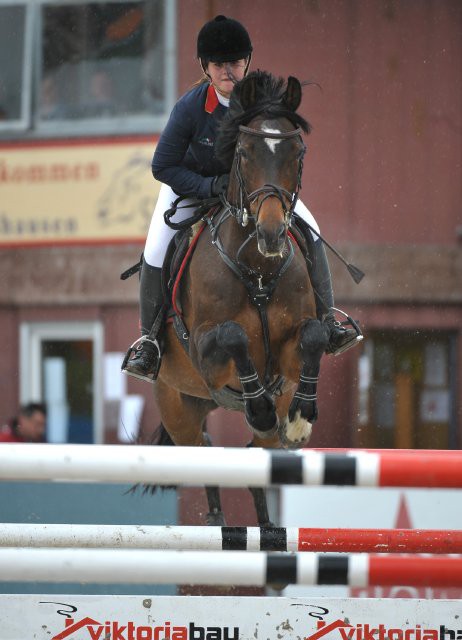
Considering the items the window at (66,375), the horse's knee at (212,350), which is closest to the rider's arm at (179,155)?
the horse's knee at (212,350)

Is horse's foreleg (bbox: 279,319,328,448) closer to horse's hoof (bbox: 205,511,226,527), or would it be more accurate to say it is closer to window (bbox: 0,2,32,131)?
horse's hoof (bbox: 205,511,226,527)

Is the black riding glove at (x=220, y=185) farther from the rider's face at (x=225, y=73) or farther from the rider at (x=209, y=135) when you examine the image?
the rider's face at (x=225, y=73)

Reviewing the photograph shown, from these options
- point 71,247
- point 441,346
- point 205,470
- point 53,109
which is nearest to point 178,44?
point 53,109

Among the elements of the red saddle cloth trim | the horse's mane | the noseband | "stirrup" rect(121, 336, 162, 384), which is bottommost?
"stirrup" rect(121, 336, 162, 384)

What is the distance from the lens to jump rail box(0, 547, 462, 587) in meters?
2.92

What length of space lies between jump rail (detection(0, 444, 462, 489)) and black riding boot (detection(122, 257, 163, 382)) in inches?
90.9

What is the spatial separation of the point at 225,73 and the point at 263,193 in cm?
74

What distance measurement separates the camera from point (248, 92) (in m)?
4.41

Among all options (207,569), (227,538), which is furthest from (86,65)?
(207,569)

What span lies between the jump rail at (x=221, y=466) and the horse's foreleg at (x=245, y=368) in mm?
1523

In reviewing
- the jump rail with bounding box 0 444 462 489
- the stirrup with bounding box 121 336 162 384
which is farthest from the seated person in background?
the jump rail with bounding box 0 444 462 489

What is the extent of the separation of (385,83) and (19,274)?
4118 mm

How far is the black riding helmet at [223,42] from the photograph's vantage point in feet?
15.0

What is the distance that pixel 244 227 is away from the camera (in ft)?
15.0
